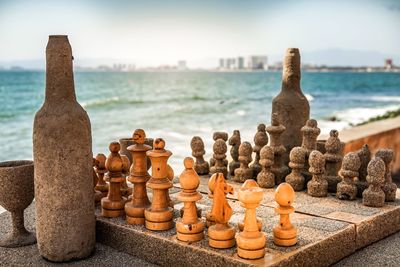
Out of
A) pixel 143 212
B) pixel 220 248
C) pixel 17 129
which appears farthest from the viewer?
pixel 17 129

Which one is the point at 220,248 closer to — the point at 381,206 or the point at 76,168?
the point at 76,168

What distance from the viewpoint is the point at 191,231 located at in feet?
10.0

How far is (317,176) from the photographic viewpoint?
159 inches

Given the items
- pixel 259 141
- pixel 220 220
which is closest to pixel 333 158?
pixel 259 141

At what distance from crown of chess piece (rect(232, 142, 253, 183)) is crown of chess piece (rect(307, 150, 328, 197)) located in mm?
581

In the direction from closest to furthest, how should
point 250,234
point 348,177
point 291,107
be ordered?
point 250,234 < point 348,177 < point 291,107

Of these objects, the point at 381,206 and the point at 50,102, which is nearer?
the point at 50,102

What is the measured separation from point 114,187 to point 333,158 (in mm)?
1750

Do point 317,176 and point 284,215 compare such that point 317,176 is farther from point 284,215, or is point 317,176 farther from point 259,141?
point 284,215

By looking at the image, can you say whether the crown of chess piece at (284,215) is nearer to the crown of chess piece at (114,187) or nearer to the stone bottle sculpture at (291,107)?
the crown of chess piece at (114,187)

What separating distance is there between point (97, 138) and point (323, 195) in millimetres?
12171

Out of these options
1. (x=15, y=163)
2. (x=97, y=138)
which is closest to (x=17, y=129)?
(x=97, y=138)

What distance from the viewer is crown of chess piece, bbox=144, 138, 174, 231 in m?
3.24

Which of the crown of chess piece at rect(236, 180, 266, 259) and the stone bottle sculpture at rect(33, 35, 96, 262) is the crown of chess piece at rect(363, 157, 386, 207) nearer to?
the crown of chess piece at rect(236, 180, 266, 259)
